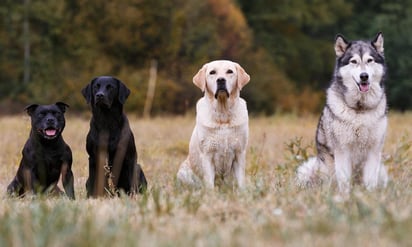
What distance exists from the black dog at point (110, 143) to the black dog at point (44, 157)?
0.32 metres

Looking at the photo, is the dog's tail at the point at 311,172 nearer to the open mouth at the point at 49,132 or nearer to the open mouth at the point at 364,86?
the open mouth at the point at 364,86

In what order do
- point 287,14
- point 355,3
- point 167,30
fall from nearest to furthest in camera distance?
point 167,30, point 287,14, point 355,3

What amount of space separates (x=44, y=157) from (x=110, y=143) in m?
0.74

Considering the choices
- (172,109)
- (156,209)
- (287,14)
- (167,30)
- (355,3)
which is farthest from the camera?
(355,3)

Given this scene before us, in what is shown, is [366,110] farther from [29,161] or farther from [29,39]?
[29,39]

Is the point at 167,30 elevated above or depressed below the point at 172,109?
above

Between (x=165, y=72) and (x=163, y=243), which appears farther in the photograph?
(x=165, y=72)

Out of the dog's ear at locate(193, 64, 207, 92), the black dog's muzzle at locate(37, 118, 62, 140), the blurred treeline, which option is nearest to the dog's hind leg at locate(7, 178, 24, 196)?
the black dog's muzzle at locate(37, 118, 62, 140)

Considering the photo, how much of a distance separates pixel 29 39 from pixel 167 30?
5603mm

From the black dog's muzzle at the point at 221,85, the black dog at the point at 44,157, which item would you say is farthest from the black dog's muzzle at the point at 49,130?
the black dog's muzzle at the point at 221,85

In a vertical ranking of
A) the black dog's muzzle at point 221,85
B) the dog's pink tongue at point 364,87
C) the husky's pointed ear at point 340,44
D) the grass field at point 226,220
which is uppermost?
A: the husky's pointed ear at point 340,44

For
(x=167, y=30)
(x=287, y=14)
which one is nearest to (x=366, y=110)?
(x=167, y=30)

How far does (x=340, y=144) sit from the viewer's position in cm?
790

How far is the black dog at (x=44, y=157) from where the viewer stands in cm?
822
